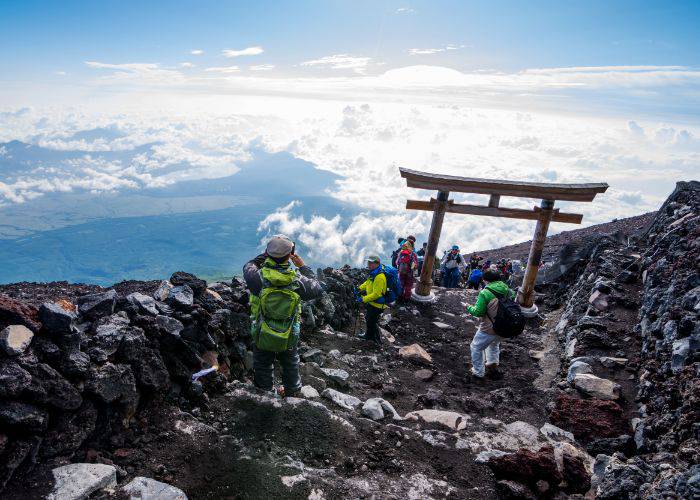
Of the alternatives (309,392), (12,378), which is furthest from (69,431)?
(309,392)

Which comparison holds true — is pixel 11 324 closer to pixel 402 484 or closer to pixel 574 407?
pixel 402 484

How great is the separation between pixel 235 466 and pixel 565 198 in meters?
11.3

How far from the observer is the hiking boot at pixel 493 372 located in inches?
313

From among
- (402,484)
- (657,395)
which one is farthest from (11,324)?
(657,395)

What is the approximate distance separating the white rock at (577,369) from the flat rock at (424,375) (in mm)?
2503

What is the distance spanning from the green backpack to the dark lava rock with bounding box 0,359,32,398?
93.9 inches

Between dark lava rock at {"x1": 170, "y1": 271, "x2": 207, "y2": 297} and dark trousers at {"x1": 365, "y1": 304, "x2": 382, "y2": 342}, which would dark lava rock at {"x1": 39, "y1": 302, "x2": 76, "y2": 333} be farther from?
dark trousers at {"x1": 365, "y1": 304, "x2": 382, "y2": 342}

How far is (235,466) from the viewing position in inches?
155

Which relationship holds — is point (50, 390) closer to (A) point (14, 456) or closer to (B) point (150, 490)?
(A) point (14, 456)

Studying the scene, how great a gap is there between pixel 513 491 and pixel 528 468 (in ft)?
1.20

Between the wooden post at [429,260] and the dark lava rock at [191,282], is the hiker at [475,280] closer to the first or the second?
the wooden post at [429,260]

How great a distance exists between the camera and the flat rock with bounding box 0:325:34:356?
3295mm

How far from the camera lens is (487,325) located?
7.49 m

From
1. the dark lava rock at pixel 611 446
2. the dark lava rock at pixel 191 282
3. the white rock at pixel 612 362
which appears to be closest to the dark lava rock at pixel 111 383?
the dark lava rock at pixel 191 282
